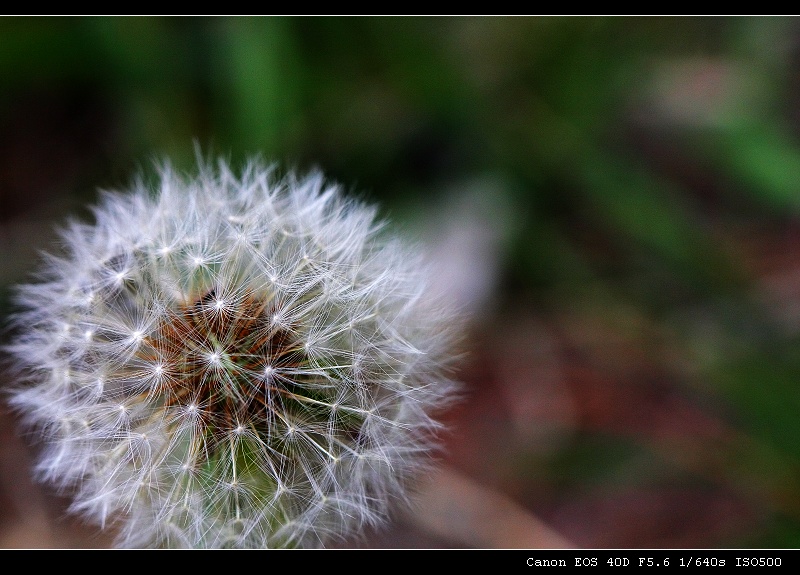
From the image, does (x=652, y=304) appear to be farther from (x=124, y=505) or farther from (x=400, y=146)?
(x=124, y=505)
